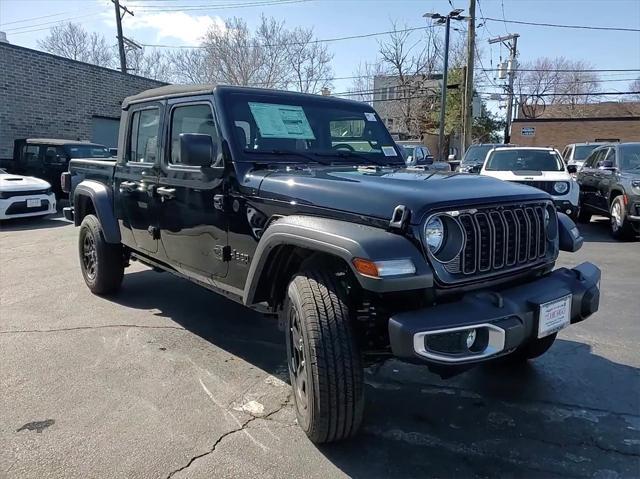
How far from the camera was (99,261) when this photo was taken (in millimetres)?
5387

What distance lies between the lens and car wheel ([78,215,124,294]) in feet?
17.6

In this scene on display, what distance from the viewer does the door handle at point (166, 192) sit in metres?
4.13

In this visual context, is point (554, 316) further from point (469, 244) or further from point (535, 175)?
point (535, 175)

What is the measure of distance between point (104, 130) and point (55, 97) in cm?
235

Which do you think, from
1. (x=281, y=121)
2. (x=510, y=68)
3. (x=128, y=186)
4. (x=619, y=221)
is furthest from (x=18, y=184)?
(x=510, y=68)

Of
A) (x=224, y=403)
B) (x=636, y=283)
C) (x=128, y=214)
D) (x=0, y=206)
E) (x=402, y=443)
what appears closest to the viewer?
(x=402, y=443)

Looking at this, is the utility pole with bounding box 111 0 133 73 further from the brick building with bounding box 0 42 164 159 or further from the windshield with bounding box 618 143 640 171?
the windshield with bounding box 618 143 640 171

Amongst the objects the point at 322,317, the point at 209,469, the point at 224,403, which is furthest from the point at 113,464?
the point at 322,317

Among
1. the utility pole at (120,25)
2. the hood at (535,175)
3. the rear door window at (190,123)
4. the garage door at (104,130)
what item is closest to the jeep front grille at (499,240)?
the rear door window at (190,123)

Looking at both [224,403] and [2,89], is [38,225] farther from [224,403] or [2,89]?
[224,403]

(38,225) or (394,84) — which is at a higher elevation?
(394,84)

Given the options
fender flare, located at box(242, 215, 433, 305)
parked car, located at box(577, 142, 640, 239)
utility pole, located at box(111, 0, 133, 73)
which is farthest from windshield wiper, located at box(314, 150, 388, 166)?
utility pole, located at box(111, 0, 133, 73)

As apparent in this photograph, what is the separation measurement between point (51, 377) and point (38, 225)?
27.9 feet

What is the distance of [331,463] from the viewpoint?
2732 mm
